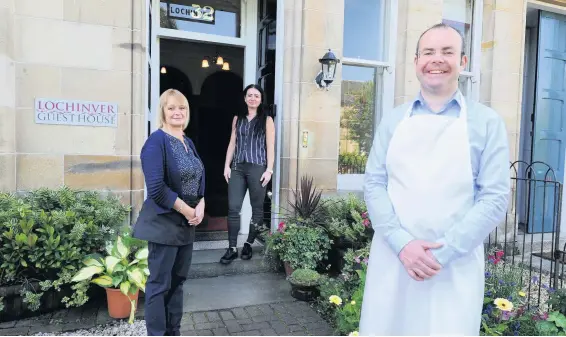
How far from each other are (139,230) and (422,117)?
1770 mm

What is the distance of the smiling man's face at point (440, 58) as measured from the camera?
1.64 m

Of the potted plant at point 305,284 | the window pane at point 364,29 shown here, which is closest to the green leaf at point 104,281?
the potted plant at point 305,284

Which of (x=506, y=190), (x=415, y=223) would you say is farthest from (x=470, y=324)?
(x=506, y=190)

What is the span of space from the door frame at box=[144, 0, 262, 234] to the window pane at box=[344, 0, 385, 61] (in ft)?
3.81

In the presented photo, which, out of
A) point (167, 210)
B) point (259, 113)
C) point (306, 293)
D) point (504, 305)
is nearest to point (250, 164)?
point (259, 113)

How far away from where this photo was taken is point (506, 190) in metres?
1.63

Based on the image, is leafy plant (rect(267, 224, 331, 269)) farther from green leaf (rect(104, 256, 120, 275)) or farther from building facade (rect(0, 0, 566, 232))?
green leaf (rect(104, 256, 120, 275))

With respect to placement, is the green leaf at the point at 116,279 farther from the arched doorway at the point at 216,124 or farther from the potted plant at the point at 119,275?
the arched doorway at the point at 216,124

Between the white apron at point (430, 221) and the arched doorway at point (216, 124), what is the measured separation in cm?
609

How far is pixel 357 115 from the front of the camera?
518 centimetres

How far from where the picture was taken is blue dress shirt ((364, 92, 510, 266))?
1570mm

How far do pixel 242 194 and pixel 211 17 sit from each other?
2.44m

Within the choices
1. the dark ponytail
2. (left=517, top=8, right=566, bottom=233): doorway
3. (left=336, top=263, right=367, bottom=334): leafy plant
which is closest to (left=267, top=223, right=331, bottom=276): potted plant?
(left=336, top=263, right=367, bottom=334): leafy plant

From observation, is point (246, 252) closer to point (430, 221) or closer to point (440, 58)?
point (430, 221)
